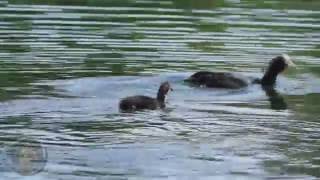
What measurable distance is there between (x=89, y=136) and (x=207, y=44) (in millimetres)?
8734

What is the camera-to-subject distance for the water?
13352mm

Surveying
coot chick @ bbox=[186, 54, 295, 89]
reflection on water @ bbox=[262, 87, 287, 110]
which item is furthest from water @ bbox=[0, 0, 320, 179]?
coot chick @ bbox=[186, 54, 295, 89]

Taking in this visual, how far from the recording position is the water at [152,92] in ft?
43.8

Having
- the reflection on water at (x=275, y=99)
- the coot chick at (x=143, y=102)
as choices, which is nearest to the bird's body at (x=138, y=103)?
the coot chick at (x=143, y=102)

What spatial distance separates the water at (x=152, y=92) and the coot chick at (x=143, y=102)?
0.20 m

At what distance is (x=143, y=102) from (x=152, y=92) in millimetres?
1914

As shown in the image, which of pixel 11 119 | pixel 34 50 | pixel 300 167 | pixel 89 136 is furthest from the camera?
pixel 34 50

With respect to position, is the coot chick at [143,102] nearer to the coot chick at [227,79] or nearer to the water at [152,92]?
the water at [152,92]

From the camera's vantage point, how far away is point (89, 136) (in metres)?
14.5

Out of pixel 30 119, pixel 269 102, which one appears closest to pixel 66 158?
pixel 30 119

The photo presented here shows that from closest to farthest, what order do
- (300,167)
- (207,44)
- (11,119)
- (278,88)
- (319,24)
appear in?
(300,167), (11,119), (278,88), (207,44), (319,24)

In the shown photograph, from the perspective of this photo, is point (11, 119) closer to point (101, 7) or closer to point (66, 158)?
point (66, 158)

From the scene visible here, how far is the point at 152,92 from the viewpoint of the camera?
18.4m

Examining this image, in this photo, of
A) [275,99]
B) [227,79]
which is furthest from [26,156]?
[227,79]
